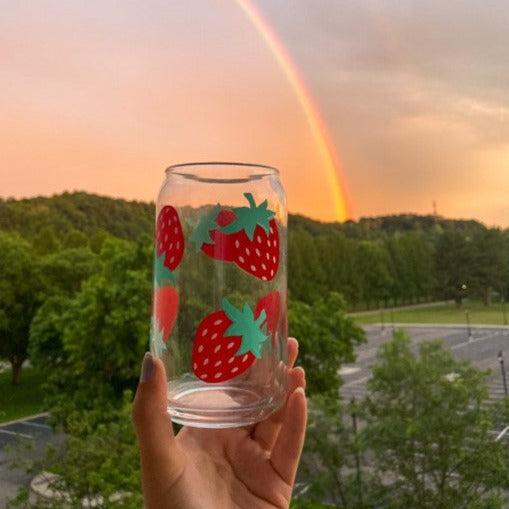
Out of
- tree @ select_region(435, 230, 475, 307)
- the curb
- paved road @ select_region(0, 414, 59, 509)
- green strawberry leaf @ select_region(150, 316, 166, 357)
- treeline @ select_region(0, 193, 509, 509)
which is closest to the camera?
green strawberry leaf @ select_region(150, 316, 166, 357)

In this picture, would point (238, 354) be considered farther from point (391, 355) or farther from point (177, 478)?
point (391, 355)

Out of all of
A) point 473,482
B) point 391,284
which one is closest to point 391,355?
point 473,482

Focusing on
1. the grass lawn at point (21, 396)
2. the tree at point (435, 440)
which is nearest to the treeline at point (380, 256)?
the grass lawn at point (21, 396)

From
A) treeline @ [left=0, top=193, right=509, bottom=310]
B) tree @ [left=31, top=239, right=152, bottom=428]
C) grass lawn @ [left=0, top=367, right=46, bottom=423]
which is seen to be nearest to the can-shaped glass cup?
tree @ [left=31, top=239, right=152, bottom=428]

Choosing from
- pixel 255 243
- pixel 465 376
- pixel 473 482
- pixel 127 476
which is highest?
pixel 255 243

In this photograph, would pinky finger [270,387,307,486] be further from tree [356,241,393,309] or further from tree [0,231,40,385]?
tree [356,241,393,309]
